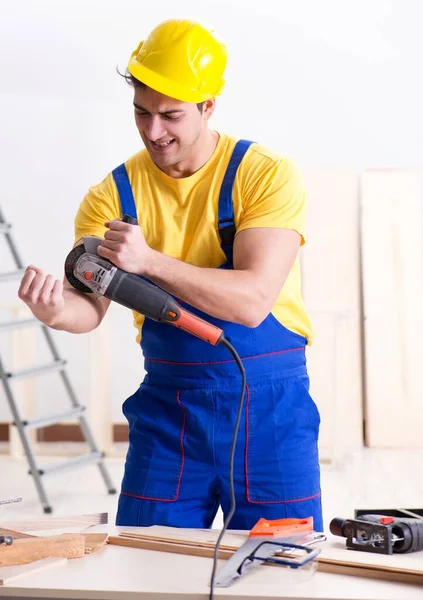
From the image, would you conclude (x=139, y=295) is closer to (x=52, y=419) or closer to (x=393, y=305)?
(x=52, y=419)

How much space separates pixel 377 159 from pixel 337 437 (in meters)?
2.11

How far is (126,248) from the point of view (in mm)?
1866

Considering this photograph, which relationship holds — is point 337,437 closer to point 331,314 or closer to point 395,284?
point 331,314

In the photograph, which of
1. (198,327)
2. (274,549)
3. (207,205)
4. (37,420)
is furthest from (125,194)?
(37,420)

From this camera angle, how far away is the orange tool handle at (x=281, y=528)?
5.39 feet

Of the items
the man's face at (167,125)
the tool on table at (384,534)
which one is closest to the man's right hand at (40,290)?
the man's face at (167,125)

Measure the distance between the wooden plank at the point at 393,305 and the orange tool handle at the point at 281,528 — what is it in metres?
4.53

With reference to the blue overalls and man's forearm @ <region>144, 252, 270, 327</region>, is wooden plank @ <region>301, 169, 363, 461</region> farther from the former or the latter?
man's forearm @ <region>144, 252, 270, 327</region>

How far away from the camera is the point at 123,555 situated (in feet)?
5.28

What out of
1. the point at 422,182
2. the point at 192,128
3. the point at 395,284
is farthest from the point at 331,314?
the point at 192,128

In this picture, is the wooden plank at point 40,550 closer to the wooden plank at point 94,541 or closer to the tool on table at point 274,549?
the wooden plank at point 94,541

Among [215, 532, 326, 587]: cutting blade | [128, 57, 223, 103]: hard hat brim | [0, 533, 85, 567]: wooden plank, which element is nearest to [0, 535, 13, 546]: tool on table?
[0, 533, 85, 567]: wooden plank

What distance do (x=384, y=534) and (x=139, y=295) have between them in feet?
2.22

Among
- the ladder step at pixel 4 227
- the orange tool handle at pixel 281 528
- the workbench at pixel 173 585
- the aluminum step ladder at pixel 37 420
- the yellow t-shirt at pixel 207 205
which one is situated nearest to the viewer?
the workbench at pixel 173 585
